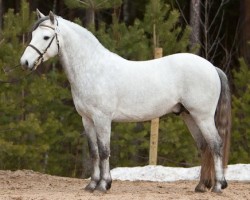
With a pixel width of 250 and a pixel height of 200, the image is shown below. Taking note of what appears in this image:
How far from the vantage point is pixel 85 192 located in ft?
26.2

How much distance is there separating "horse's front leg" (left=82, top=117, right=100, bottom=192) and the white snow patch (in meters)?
1.92

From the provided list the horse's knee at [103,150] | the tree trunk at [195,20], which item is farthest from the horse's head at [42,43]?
the tree trunk at [195,20]

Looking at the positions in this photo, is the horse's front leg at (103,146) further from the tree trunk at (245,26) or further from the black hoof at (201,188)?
the tree trunk at (245,26)

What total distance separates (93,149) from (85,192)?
469 millimetres

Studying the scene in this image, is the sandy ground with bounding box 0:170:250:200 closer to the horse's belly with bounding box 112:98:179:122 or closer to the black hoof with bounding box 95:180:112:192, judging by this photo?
the black hoof with bounding box 95:180:112:192

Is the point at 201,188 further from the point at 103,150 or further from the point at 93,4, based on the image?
the point at 93,4

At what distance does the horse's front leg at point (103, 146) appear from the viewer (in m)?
7.75

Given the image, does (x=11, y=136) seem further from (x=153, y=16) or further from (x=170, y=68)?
(x=170, y=68)

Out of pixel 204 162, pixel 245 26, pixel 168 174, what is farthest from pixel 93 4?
pixel 245 26

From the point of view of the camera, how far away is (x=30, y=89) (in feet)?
35.9

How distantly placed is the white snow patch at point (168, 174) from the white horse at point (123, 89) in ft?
5.71

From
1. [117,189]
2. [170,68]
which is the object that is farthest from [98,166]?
[170,68]

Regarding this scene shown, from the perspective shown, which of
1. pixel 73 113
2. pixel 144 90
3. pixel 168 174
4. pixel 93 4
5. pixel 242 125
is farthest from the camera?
pixel 242 125

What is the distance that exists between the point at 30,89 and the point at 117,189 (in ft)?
9.83
